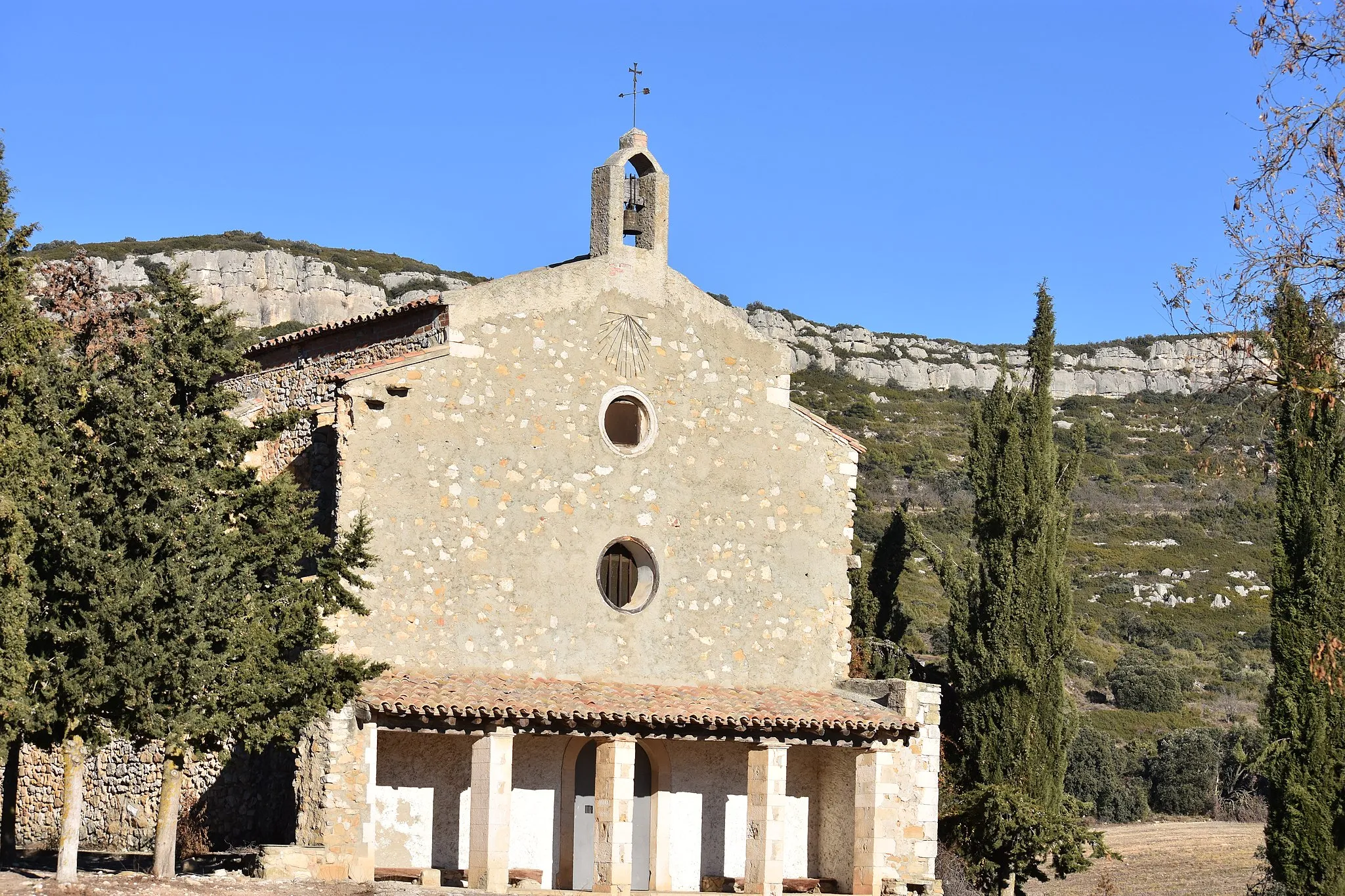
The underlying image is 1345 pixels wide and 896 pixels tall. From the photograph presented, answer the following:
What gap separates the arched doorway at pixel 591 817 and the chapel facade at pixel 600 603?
0.03 m

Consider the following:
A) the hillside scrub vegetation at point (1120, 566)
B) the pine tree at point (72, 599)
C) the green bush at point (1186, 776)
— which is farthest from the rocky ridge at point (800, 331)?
the pine tree at point (72, 599)

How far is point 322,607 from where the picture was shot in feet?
61.6

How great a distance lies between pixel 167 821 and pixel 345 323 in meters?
7.46

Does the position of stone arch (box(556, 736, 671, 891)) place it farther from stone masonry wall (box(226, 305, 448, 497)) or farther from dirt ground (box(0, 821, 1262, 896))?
stone masonry wall (box(226, 305, 448, 497))

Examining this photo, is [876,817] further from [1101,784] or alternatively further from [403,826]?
[1101,784]

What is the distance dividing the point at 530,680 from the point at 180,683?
4.76 meters

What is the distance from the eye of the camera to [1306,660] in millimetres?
21922

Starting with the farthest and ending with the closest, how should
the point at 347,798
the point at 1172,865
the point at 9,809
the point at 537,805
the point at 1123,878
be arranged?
the point at 1172,865
the point at 1123,878
the point at 537,805
the point at 9,809
the point at 347,798

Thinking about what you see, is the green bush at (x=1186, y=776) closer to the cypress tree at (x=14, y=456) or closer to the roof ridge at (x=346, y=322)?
the roof ridge at (x=346, y=322)

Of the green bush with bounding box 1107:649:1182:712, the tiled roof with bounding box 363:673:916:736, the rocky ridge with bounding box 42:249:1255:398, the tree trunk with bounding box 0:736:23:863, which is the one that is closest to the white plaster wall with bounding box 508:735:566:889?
the tiled roof with bounding box 363:673:916:736

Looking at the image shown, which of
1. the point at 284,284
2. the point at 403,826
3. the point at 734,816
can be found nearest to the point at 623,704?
the point at 734,816

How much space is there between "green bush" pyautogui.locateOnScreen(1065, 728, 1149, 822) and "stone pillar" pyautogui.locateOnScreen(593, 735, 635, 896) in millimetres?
20840

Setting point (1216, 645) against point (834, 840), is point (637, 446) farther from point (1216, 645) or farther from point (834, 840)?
point (1216, 645)

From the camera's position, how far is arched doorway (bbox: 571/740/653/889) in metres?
20.8
